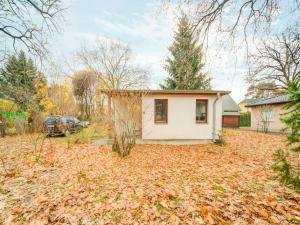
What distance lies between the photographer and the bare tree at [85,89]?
80.8 ft

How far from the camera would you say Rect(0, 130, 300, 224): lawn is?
311cm

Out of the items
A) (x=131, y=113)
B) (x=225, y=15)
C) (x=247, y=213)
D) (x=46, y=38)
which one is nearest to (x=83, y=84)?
(x=46, y=38)

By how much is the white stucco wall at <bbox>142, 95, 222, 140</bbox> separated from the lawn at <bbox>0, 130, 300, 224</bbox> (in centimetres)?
417

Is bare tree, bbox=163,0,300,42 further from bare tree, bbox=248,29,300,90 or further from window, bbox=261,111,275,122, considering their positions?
bare tree, bbox=248,29,300,90

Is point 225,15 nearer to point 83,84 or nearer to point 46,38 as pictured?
point 46,38

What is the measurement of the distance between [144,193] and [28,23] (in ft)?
25.8

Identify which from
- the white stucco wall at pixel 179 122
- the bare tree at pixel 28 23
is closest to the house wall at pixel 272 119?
the white stucco wall at pixel 179 122

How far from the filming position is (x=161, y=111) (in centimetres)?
1143

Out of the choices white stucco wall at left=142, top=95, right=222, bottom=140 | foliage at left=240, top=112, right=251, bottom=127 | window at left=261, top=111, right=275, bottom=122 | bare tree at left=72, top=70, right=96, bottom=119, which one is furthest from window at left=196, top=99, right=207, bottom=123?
foliage at left=240, top=112, right=251, bottom=127

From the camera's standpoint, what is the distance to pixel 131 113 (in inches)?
301

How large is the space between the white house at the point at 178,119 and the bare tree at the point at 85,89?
50.8ft

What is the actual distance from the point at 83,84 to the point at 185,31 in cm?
2232

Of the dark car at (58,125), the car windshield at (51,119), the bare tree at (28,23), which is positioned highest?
the bare tree at (28,23)

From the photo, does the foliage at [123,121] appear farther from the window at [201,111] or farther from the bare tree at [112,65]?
the bare tree at [112,65]
